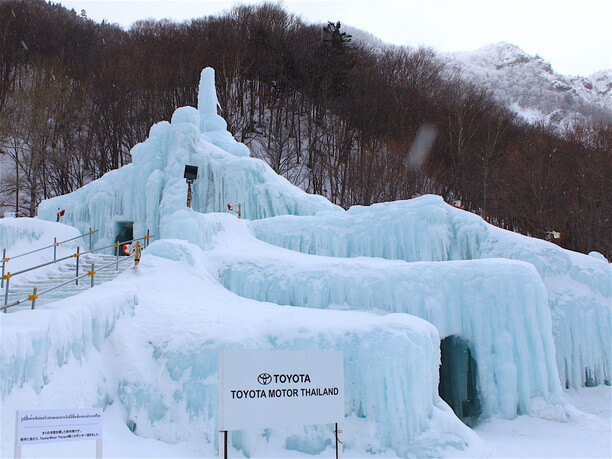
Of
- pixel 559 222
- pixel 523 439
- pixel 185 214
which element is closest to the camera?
pixel 523 439

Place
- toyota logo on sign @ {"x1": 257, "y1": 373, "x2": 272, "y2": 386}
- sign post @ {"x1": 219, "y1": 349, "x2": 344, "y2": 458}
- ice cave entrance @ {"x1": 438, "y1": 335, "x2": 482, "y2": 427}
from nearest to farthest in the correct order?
sign post @ {"x1": 219, "y1": 349, "x2": 344, "y2": 458} < toyota logo on sign @ {"x1": 257, "y1": 373, "x2": 272, "y2": 386} < ice cave entrance @ {"x1": 438, "y1": 335, "x2": 482, "y2": 427}

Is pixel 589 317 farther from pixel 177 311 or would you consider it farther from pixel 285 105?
pixel 285 105

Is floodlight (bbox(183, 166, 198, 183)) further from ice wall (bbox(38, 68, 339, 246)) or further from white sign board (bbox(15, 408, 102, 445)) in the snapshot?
white sign board (bbox(15, 408, 102, 445))

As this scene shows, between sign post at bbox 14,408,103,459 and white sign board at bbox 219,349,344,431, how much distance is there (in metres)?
1.30

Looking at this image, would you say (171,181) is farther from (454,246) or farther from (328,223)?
(454,246)

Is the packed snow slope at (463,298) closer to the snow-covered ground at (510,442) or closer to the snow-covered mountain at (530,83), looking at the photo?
the snow-covered ground at (510,442)

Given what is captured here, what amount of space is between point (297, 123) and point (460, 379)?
109ft

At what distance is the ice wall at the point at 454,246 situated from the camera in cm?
1570

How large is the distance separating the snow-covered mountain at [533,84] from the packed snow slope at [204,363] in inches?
2832

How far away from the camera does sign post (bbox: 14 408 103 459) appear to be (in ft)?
15.0

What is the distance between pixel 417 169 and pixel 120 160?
76.8 feet

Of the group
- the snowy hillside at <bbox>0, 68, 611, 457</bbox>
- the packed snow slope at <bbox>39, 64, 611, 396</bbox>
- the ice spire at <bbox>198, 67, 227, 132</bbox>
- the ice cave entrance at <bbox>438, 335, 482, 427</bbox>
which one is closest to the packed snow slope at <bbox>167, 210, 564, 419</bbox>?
the snowy hillside at <bbox>0, 68, 611, 457</bbox>

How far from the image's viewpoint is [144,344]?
357 inches

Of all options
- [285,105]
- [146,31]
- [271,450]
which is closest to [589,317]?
[271,450]
